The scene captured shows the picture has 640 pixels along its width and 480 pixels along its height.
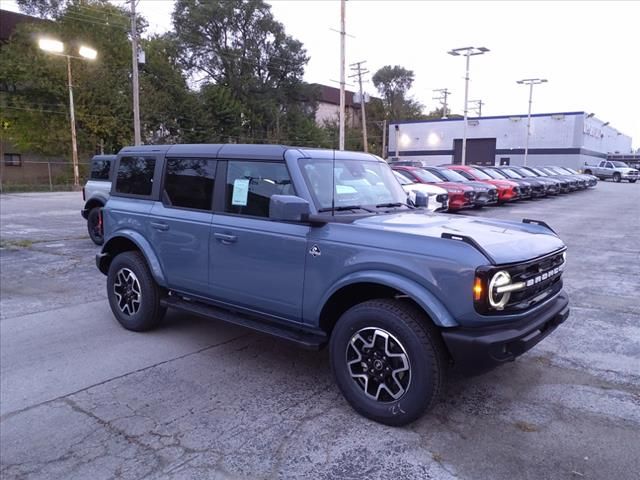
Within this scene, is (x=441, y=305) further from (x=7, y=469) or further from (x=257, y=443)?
(x=7, y=469)

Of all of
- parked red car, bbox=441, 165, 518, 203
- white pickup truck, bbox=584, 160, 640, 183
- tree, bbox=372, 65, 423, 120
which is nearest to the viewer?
parked red car, bbox=441, 165, 518, 203

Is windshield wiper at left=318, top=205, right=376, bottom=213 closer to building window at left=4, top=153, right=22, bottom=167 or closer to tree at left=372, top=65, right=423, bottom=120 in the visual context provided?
building window at left=4, top=153, right=22, bottom=167

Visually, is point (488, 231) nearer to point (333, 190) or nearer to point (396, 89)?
point (333, 190)

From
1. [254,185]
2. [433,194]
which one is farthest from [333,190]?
[433,194]

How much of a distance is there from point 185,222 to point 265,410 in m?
1.97

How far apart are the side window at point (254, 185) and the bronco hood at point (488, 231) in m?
0.77

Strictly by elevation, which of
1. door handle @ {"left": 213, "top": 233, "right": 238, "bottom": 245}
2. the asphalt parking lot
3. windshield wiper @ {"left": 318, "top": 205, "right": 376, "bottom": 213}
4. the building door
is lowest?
the asphalt parking lot

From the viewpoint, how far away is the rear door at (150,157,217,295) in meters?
4.64

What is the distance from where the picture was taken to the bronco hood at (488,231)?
3.36 meters

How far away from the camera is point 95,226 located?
36.7 feet

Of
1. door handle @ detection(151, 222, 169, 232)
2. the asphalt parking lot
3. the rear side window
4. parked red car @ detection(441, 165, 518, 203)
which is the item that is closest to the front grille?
the asphalt parking lot

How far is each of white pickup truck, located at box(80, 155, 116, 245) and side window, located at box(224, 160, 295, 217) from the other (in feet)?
24.6

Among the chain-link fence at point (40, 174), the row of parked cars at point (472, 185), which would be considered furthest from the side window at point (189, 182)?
the chain-link fence at point (40, 174)

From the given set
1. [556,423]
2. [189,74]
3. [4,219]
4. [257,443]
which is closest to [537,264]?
[556,423]
